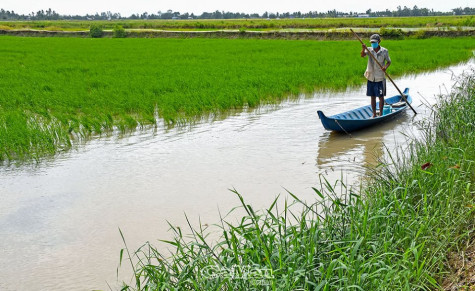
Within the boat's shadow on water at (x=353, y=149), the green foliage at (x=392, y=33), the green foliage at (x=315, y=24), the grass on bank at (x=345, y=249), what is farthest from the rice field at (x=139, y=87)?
the green foliage at (x=315, y=24)

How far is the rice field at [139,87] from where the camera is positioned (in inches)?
345

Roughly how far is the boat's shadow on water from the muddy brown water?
16mm

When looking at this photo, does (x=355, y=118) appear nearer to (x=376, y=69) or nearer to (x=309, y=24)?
(x=376, y=69)

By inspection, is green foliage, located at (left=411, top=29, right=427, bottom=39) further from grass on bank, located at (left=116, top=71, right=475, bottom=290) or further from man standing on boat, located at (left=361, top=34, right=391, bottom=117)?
grass on bank, located at (left=116, top=71, right=475, bottom=290)

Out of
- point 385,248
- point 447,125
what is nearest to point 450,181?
point 385,248

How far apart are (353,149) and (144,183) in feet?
9.52

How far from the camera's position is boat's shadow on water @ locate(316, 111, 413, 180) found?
6.60m

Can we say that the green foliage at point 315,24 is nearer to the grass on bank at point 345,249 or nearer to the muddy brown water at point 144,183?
the muddy brown water at point 144,183

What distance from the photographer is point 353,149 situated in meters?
7.53

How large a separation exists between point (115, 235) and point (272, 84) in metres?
8.51

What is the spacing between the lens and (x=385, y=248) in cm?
287

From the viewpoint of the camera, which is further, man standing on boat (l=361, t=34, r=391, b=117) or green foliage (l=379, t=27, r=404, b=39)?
green foliage (l=379, t=27, r=404, b=39)

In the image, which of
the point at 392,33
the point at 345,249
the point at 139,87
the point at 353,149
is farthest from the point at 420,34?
the point at 345,249

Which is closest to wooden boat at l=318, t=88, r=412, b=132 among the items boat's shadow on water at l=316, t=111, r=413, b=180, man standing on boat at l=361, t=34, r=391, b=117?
boat's shadow on water at l=316, t=111, r=413, b=180
